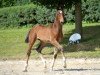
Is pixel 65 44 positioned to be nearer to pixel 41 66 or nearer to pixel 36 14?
pixel 41 66

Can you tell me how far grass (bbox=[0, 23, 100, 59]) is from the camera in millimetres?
20094

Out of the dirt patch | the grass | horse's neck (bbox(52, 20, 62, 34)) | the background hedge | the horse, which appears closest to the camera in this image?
the horse

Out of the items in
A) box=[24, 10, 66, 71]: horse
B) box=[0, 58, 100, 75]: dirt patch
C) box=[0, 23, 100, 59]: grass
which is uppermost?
box=[24, 10, 66, 71]: horse

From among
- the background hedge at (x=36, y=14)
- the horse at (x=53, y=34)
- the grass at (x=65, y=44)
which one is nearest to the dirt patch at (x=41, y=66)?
the horse at (x=53, y=34)

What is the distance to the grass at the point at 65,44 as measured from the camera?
20094 mm

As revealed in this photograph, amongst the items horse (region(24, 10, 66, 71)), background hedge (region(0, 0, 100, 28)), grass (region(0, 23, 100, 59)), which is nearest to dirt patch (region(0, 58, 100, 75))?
horse (region(24, 10, 66, 71))

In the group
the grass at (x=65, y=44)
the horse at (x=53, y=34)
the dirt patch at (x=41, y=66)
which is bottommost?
the grass at (x=65, y=44)

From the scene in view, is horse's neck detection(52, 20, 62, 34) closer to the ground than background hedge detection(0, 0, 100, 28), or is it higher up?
higher up

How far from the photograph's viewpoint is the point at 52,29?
14.9 metres

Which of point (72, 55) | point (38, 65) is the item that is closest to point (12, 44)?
point (72, 55)

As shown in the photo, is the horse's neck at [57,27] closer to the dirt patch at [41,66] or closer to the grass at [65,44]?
the dirt patch at [41,66]

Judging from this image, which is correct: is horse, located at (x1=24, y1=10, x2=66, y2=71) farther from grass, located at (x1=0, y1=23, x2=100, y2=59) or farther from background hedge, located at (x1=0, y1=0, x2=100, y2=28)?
background hedge, located at (x1=0, y1=0, x2=100, y2=28)

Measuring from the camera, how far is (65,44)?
22531mm

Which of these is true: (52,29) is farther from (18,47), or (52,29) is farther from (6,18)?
(6,18)
